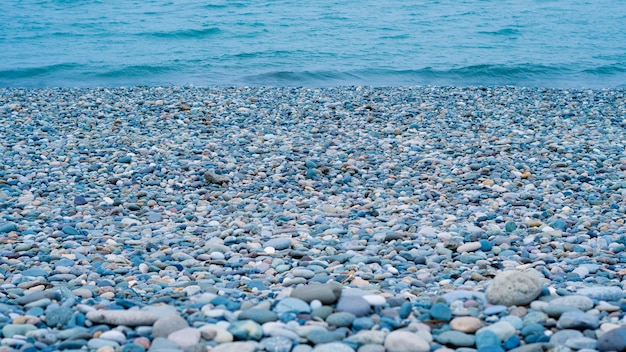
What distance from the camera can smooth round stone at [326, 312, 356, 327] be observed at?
2637 mm

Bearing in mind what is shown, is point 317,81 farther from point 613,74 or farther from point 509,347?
point 509,347

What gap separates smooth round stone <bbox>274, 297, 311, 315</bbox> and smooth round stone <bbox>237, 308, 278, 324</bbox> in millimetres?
68

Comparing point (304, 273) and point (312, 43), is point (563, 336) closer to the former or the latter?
point (304, 273)

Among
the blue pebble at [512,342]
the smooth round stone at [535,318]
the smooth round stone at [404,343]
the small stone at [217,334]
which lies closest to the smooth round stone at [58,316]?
the small stone at [217,334]

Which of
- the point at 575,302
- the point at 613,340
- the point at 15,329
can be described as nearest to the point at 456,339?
the point at 613,340

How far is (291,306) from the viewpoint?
2.81 meters

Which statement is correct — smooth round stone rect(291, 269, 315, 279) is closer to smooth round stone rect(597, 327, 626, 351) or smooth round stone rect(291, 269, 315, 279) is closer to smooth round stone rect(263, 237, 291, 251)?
smooth round stone rect(263, 237, 291, 251)

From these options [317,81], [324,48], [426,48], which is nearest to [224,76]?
[317,81]

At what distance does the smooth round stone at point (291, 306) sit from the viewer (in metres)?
2.78

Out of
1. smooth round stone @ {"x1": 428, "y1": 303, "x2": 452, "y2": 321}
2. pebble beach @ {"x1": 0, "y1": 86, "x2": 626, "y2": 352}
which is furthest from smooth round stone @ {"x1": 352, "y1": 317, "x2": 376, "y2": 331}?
smooth round stone @ {"x1": 428, "y1": 303, "x2": 452, "y2": 321}

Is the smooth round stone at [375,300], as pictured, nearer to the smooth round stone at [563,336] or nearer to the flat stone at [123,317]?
the smooth round stone at [563,336]

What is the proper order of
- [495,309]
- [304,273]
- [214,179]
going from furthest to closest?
[214,179] < [304,273] < [495,309]

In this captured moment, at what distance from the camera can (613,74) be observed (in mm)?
16734

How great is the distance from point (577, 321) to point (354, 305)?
0.94 m
